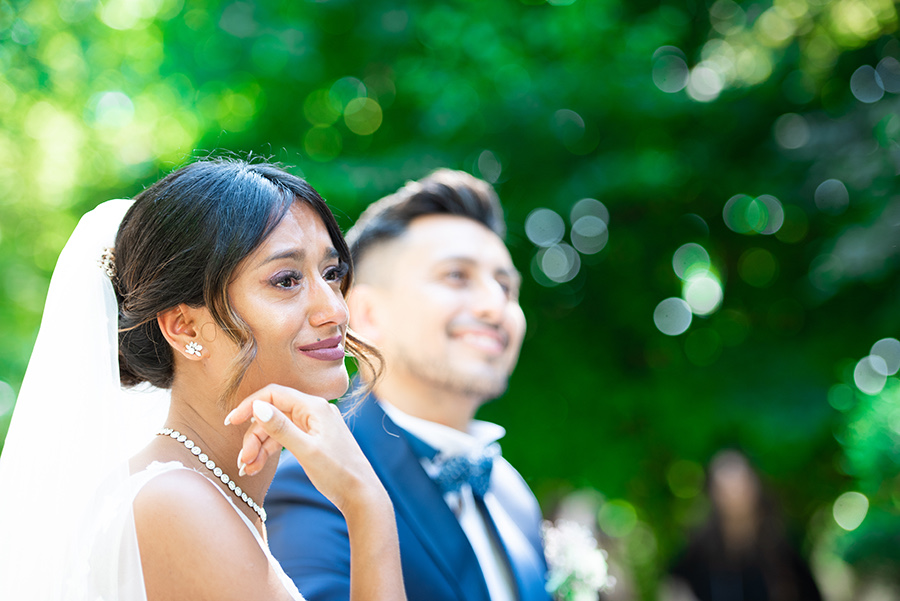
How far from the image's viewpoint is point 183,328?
2.11 metres

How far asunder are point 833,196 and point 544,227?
2.28m

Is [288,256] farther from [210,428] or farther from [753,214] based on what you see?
[753,214]

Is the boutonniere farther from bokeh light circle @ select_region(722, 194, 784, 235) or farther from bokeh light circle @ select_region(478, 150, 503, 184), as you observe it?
bokeh light circle @ select_region(722, 194, 784, 235)

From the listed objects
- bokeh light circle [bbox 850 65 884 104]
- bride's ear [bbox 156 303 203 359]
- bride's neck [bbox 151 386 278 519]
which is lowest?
bride's neck [bbox 151 386 278 519]

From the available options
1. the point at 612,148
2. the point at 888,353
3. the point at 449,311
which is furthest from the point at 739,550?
the point at 449,311

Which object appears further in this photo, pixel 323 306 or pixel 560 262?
pixel 560 262

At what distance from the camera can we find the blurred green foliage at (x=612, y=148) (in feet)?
19.2

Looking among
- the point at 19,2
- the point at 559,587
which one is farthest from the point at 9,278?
the point at 559,587

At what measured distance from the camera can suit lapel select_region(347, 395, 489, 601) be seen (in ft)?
9.62

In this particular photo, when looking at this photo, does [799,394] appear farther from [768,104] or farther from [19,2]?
[19,2]

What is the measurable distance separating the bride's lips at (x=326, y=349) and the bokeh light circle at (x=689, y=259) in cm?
511

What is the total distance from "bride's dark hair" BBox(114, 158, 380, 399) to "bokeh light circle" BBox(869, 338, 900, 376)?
5.43 metres

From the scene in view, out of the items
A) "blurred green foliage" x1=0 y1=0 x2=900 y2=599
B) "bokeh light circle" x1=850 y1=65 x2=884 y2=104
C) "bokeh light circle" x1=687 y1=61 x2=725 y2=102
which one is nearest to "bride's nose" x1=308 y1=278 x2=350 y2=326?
"blurred green foliage" x1=0 y1=0 x2=900 y2=599

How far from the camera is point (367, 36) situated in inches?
257
